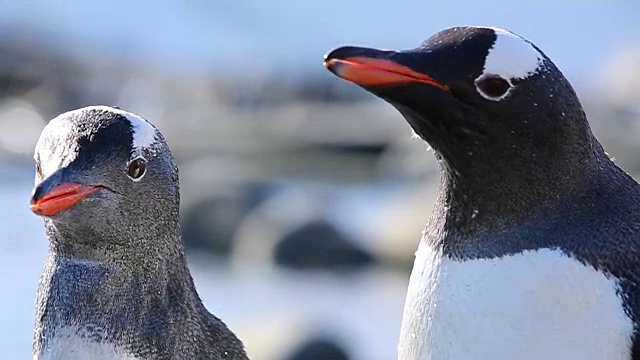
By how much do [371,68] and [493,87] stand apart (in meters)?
0.33

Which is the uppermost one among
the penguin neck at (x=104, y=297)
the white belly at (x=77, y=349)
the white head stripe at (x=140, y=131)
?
the white head stripe at (x=140, y=131)

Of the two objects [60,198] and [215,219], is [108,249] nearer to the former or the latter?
[60,198]

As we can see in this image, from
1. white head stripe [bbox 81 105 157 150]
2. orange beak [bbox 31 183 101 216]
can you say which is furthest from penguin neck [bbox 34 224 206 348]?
white head stripe [bbox 81 105 157 150]

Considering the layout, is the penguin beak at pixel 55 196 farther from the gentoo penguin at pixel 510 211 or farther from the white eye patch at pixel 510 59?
the white eye patch at pixel 510 59

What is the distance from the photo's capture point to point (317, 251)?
1365 cm

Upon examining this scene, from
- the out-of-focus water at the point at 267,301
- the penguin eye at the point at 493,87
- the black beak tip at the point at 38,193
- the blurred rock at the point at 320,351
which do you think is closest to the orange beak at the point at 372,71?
the penguin eye at the point at 493,87

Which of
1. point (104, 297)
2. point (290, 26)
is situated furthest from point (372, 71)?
point (290, 26)

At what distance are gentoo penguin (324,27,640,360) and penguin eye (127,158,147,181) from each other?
0.79 meters

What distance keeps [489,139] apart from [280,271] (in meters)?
9.15

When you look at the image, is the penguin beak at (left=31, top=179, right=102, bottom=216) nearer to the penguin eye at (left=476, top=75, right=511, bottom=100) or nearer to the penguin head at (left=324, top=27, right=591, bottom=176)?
the penguin head at (left=324, top=27, right=591, bottom=176)

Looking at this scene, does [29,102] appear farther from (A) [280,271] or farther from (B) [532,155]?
(B) [532,155]

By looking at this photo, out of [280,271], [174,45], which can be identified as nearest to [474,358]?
[280,271]

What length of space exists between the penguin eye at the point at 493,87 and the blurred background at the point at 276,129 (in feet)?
21.2

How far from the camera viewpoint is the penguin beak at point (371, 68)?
14.4 ft
